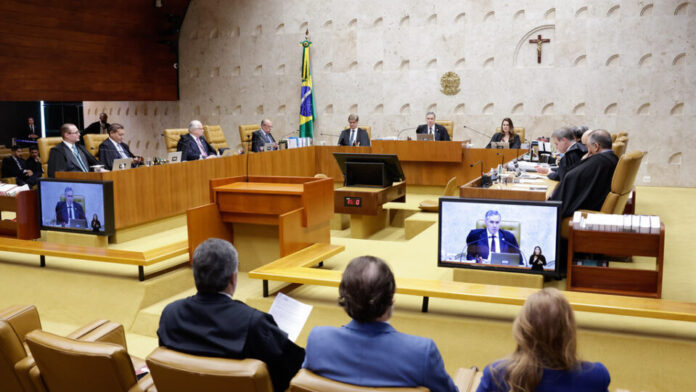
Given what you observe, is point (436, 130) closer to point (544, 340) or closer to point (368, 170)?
point (368, 170)

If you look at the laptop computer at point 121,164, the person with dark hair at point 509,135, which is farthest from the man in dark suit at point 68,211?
the person with dark hair at point 509,135

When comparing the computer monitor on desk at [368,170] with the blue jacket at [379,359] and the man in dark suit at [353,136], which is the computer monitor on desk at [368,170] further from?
the blue jacket at [379,359]

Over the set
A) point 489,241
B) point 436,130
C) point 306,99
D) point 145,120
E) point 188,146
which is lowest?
point 489,241

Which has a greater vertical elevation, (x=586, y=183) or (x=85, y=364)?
(x=586, y=183)

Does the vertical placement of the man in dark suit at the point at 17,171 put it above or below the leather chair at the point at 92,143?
below

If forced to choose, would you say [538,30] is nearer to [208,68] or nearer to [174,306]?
[208,68]

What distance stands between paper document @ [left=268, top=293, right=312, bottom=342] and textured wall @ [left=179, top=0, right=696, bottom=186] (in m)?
9.03

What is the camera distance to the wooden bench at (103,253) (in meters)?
4.80

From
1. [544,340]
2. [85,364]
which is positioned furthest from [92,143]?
[544,340]

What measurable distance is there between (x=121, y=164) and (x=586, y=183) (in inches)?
169

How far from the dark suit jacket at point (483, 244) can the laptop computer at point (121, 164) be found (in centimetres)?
372

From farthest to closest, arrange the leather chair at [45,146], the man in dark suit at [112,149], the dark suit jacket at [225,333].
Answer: the man in dark suit at [112,149] → the leather chair at [45,146] → the dark suit jacket at [225,333]

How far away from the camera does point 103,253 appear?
5.00m

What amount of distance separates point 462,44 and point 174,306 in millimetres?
9742
